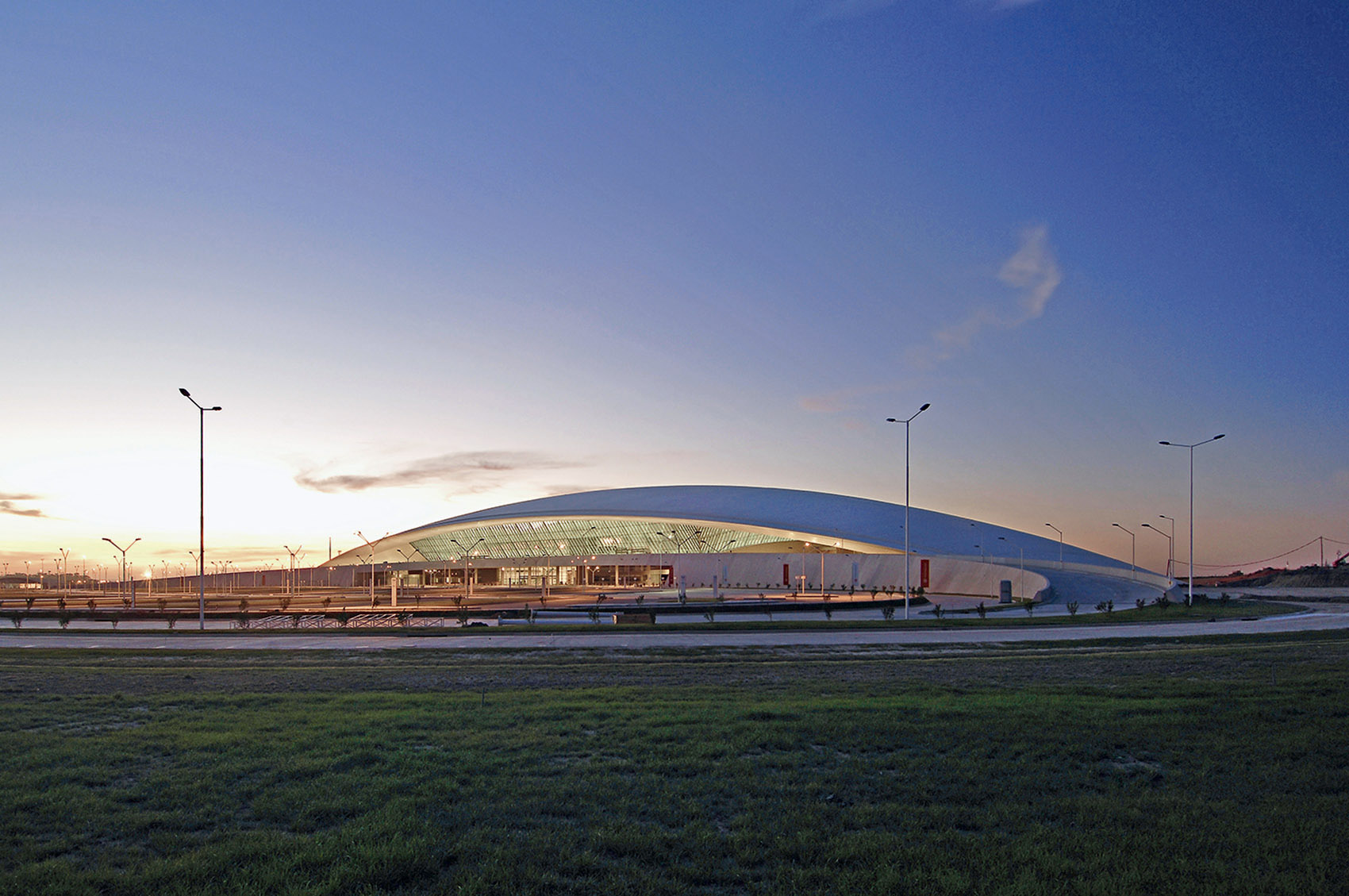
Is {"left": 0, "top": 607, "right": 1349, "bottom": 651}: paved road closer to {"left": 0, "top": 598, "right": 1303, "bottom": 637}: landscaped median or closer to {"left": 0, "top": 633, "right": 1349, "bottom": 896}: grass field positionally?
{"left": 0, "top": 598, "right": 1303, "bottom": 637}: landscaped median

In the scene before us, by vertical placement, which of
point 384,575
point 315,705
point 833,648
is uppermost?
point 315,705

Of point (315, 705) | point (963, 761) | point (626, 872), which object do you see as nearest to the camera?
point (626, 872)

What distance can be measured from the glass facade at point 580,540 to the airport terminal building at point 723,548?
0.15 m

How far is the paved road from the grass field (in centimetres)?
1011

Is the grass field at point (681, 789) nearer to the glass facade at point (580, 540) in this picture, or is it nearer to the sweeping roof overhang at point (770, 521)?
the sweeping roof overhang at point (770, 521)

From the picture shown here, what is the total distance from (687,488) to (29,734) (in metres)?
110

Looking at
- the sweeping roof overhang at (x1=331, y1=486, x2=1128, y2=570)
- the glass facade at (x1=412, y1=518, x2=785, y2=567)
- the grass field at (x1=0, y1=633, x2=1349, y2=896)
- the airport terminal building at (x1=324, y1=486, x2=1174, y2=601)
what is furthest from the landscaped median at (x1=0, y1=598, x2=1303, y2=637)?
the glass facade at (x1=412, y1=518, x2=785, y2=567)

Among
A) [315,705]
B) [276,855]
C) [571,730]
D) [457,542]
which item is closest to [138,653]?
[315,705]

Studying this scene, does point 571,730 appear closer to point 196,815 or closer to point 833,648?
point 196,815

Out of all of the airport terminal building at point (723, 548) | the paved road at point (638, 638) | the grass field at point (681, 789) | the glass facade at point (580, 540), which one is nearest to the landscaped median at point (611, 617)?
the paved road at point (638, 638)

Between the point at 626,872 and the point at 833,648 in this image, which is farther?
the point at 833,648

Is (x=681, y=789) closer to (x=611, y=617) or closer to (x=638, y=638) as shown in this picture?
(x=638, y=638)

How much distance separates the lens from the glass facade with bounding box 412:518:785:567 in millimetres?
98875

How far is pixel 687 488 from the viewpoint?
119 metres
